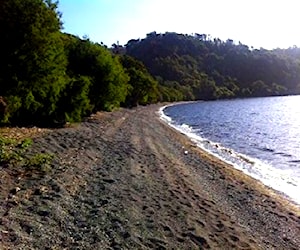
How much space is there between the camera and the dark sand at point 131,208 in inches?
413

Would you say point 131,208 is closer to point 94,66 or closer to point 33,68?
point 33,68

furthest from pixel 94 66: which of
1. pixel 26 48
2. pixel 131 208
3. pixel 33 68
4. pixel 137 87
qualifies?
pixel 137 87

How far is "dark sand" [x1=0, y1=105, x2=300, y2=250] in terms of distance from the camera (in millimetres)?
10484

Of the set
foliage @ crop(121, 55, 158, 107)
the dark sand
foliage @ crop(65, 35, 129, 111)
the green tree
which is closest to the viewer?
the dark sand

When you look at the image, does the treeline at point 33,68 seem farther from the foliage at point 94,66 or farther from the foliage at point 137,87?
the foliage at point 137,87

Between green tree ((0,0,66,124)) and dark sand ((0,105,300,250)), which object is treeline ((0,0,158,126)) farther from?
dark sand ((0,105,300,250))

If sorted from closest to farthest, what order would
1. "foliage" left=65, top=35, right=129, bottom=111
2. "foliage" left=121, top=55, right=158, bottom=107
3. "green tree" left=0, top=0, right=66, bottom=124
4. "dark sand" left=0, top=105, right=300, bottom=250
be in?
"dark sand" left=0, top=105, right=300, bottom=250 < "green tree" left=0, top=0, right=66, bottom=124 < "foliage" left=65, top=35, right=129, bottom=111 < "foliage" left=121, top=55, right=158, bottom=107

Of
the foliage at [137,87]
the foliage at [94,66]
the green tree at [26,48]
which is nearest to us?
the green tree at [26,48]

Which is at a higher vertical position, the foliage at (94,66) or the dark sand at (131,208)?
the foliage at (94,66)

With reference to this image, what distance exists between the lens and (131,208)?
43.6 ft

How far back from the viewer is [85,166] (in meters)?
18.4

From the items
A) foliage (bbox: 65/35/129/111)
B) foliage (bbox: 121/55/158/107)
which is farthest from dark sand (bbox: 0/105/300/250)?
foliage (bbox: 121/55/158/107)

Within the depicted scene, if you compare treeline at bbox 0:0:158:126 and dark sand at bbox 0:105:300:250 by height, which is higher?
treeline at bbox 0:0:158:126

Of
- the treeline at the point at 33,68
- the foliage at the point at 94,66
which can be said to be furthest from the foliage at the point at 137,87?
the treeline at the point at 33,68
